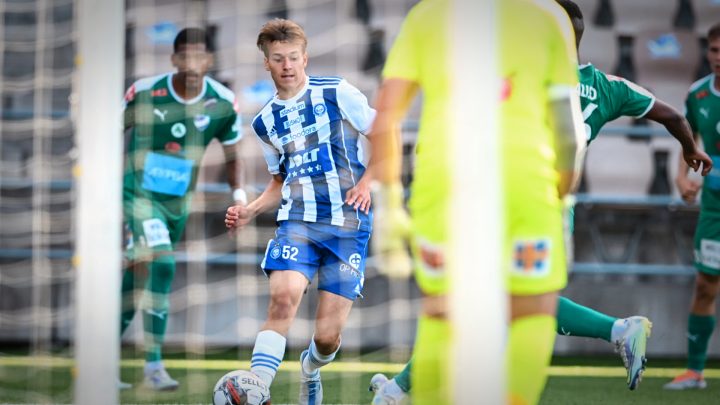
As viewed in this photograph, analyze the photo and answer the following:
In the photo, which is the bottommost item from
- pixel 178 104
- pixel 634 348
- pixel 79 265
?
pixel 634 348

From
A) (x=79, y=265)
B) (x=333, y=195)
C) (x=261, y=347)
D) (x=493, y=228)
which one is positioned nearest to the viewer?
(x=493, y=228)

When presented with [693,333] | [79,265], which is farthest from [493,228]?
[693,333]

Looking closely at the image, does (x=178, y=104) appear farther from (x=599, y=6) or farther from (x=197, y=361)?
(x=599, y=6)

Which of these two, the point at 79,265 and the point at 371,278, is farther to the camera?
the point at 371,278

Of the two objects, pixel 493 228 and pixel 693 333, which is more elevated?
pixel 493 228

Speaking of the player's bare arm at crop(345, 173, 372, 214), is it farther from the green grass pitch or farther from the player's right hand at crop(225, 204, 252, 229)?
the green grass pitch

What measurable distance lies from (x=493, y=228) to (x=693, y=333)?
12.2 feet

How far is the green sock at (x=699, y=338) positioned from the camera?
5652mm

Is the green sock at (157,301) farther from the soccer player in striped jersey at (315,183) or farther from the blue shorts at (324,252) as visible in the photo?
the blue shorts at (324,252)

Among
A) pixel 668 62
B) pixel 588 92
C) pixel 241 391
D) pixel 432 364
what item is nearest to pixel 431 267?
pixel 432 364

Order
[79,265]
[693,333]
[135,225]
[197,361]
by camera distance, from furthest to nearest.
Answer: [197,361], [693,333], [135,225], [79,265]

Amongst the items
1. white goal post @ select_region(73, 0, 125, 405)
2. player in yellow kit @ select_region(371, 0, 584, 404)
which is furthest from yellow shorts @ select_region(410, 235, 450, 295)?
white goal post @ select_region(73, 0, 125, 405)

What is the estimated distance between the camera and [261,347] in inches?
149

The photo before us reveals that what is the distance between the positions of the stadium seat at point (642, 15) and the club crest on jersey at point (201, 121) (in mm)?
4002
